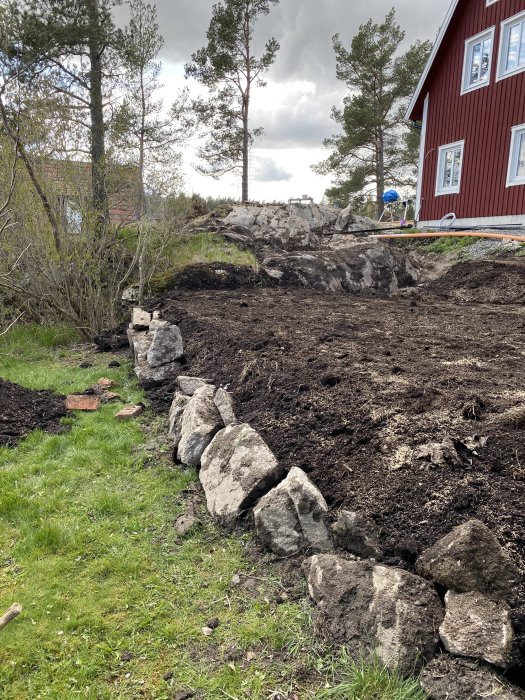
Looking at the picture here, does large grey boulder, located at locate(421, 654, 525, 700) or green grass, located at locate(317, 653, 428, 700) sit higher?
large grey boulder, located at locate(421, 654, 525, 700)

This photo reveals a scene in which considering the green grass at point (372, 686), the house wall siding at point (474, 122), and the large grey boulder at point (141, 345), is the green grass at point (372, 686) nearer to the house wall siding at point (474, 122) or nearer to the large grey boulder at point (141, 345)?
the large grey boulder at point (141, 345)

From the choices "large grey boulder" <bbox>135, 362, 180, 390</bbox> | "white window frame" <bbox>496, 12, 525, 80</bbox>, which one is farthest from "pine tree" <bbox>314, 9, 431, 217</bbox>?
"large grey boulder" <bbox>135, 362, 180, 390</bbox>

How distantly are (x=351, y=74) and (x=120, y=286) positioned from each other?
20960 millimetres

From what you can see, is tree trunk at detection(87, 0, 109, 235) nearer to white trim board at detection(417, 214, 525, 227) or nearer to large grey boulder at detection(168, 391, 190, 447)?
large grey boulder at detection(168, 391, 190, 447)

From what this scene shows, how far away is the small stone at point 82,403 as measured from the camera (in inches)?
199

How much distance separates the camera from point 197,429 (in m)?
3.67

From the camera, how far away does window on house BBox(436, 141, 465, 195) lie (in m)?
14.7

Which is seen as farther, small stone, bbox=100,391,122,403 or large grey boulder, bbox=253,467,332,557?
small stone, bbox=100,391,122,403

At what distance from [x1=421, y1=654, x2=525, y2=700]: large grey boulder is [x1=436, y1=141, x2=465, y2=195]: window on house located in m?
15.0

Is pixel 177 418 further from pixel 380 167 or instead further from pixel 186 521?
pixel 380 167

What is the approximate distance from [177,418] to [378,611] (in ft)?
8.58

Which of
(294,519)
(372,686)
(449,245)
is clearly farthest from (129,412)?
(449,245)

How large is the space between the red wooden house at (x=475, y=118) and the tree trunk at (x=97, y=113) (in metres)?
9.85

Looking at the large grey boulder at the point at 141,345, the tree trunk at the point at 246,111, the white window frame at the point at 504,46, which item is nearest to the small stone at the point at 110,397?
the large grey boulder at the point at 141,345
